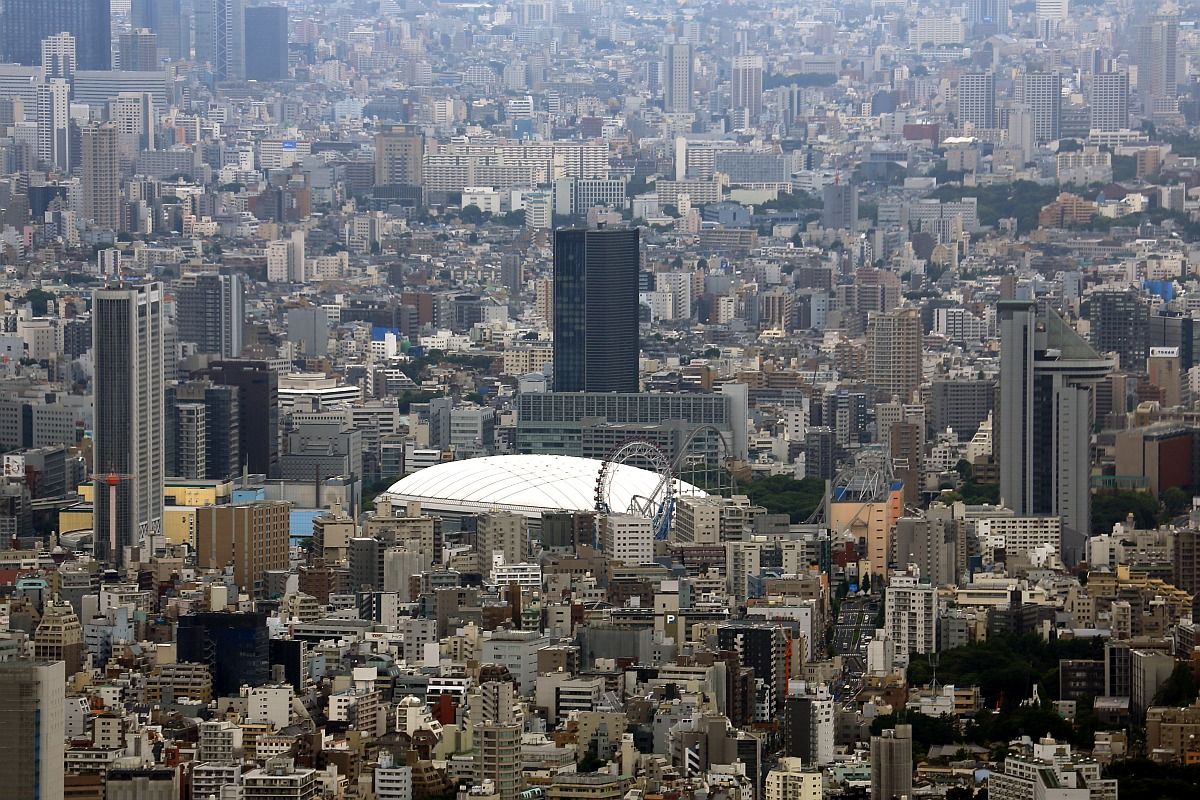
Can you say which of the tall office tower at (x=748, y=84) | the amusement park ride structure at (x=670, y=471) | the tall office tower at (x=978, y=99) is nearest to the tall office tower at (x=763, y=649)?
the amusement park ride structure at (x=670, y=471)

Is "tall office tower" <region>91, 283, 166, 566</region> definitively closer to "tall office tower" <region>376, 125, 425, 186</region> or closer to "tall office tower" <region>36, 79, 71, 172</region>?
"tall office tower" <region>36, 79, 71, 172</region>

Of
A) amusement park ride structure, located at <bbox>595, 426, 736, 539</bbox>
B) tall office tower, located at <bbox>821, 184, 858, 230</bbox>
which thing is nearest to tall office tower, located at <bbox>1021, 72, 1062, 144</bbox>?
tall office tower, located at <bbox>821, 184, 858, 230</bbox>

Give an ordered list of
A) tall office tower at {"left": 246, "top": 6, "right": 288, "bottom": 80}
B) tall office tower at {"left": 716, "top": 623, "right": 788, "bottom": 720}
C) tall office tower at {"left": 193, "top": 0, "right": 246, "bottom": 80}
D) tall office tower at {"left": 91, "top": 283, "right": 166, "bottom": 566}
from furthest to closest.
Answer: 1. tall office tower at {"left": 246, "top": 6, "right": 288, "bottom": 80}
2. tall office tower at {"left": 193, "top": 0, "right": 246, "bottom": 80}
3. tall office tower at {"left": 91, "top": 283, "right": 166, "bottom": 566}
4. tall office tower at {"left": 716, "top": 623, "right": 788, "bottom": 720}

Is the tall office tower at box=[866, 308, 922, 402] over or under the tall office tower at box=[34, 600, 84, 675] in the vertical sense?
over

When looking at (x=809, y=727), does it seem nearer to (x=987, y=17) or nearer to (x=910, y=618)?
(x=910, y=618)

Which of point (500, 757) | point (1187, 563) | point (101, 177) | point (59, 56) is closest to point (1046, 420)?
point (1187, 563)

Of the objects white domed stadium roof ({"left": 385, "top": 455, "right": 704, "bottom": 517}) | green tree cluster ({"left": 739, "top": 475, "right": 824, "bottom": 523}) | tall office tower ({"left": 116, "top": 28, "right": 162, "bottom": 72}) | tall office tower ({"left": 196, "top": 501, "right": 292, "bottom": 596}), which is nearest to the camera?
tall office tower ({"left": 196, "top": 501, "right": 292, "bottom": 596})
